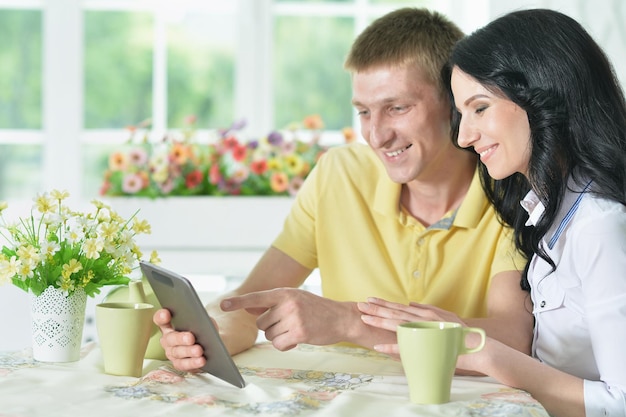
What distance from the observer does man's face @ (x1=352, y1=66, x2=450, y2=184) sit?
1.84 m

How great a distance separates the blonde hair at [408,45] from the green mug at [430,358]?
0.83 m

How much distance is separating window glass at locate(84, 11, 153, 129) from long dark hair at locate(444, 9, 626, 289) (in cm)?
249

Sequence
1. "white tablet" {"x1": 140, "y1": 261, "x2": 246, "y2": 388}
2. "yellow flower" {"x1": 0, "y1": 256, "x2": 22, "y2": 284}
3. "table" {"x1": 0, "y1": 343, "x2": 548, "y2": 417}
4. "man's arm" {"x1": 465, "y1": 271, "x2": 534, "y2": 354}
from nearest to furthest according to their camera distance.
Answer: "table" {"x1": 0, "y1": 343, "x2": 548, "y2": 417} < "white tablet" {"x1": 140, "y1": 261, "x2": 246, "y2": 388} < "yellow flower" {"x1": 0, "y1": 256, "x2": 22, "y2": 284} < "man's arm" {"x1": 465, "y1": 271, "x2": 534, "y2": 354}

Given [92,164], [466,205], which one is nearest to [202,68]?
[92,164]

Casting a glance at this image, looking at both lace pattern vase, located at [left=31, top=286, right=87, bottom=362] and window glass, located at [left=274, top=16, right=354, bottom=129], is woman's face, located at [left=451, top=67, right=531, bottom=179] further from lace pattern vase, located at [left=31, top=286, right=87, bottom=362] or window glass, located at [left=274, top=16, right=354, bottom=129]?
window glass, located at [left=274, top=16, right=354, bottom=129]

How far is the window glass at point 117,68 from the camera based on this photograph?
3721 millimetres

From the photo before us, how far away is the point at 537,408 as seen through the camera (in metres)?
1.13

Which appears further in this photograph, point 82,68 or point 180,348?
point 82,68

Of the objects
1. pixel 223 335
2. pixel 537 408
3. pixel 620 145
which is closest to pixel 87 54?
pixel 223 335

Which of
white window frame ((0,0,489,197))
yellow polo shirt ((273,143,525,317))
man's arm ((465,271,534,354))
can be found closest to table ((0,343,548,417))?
man's arm ((465,271,534,354))

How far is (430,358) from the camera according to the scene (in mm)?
1126

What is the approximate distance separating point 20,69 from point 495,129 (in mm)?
2762

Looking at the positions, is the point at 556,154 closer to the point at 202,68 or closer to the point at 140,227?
the point at 140,227

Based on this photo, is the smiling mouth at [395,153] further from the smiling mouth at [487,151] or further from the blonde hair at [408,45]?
the smiling mouth at [487,151]
